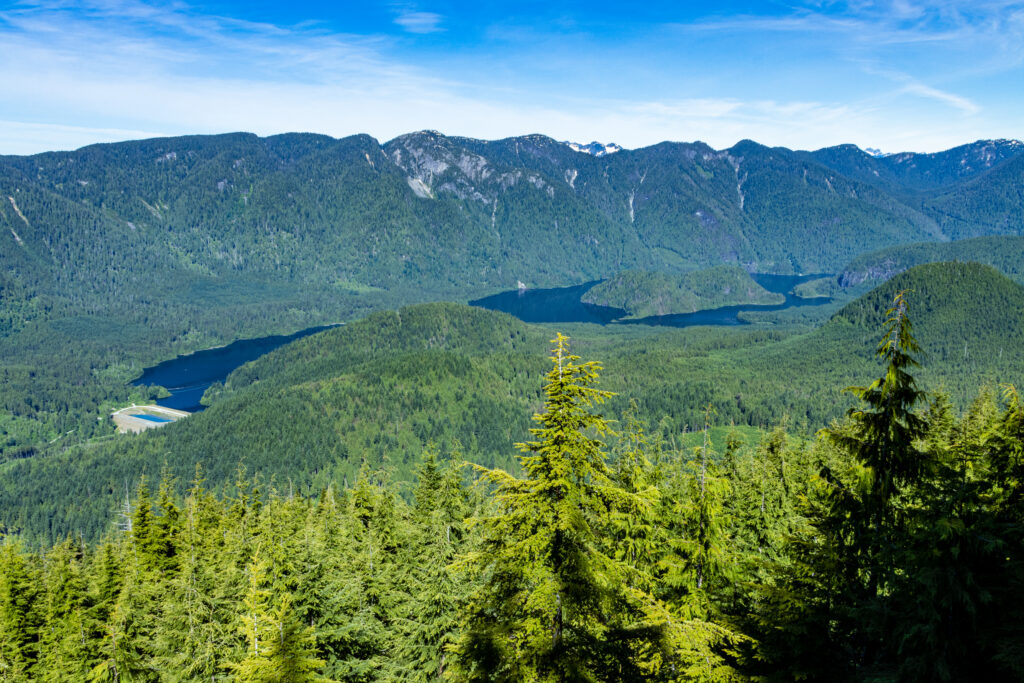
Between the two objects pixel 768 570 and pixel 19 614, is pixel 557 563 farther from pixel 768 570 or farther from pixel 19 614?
pixel 19 614

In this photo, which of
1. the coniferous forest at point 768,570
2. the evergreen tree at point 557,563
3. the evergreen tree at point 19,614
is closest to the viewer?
the coniferous forest at point 768,570

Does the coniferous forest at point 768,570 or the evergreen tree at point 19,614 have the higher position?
the coniferous forest at point 768,570

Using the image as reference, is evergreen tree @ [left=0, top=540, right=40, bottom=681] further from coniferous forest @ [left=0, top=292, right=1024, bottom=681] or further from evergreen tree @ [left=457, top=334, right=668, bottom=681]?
evergreen tree @ [left=457, top=334, right=668, bottom=681]

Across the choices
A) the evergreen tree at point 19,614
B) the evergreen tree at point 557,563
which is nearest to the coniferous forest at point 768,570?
the evergreen tree at point 557,563

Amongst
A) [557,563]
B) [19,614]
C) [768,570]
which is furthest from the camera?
[19,614]

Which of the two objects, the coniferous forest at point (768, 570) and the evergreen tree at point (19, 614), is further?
the evergreen tree at point (19, 614)

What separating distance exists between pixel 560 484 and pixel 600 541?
2.20 metres

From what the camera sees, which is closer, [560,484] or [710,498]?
[560,484]

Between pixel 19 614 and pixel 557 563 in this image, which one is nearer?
pixel 557 563

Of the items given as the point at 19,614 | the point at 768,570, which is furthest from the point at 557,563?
the point at 19,614

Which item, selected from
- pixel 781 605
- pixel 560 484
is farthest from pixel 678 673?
pixel 560 484

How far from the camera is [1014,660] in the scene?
13.2 m

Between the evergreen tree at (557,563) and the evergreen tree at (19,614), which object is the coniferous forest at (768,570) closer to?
the evergreen tree at (557,563)

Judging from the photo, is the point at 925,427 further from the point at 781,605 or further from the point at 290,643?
the point at 290,643
